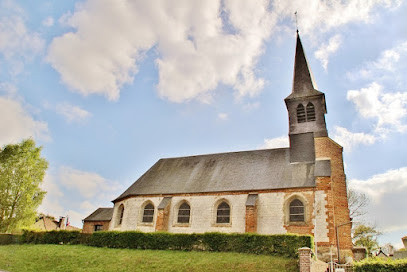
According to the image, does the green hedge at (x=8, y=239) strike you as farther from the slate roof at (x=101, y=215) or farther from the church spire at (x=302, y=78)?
the church spire at (x=302, y=78)

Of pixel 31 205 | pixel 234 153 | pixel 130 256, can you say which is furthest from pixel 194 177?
pixel 31 205

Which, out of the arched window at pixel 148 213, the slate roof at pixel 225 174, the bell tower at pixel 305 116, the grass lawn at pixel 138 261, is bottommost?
the grass lawn at pixel 138 261

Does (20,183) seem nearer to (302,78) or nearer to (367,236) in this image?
(302,78)

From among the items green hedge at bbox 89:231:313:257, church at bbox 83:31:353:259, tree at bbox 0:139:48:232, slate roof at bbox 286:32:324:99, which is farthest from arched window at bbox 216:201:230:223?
tree at bbox 0:139:48:232

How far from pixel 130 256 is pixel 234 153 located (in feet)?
43.0

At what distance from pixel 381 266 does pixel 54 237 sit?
2090 centimetres

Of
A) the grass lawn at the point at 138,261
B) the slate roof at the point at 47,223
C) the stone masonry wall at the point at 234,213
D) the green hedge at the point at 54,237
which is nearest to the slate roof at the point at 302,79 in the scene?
the stone masonry wall at the point at 234,213

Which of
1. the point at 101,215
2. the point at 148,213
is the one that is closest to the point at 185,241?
the point at 148,213

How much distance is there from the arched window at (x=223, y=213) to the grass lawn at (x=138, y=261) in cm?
484

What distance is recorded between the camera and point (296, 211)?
776 inches

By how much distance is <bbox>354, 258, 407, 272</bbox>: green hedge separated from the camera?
39.5 ft

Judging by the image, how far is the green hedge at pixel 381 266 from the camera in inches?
474

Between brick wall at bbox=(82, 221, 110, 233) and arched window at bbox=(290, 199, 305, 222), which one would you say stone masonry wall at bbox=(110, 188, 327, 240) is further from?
brick wall at bbox=(82, 221, 110, 233)

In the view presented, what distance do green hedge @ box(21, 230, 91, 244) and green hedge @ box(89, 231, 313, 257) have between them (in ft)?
3.60
